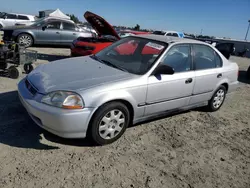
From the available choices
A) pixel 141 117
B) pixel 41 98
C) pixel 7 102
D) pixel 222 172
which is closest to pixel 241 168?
pixel 222 172

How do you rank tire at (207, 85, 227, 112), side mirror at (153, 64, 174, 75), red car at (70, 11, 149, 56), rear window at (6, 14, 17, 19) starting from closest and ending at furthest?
1. side mirror at (153, 64, 174, 75)
2. tire at (207, 85, 227, 112)
3. red car at (70, 11, 149, 56)
4. rear window at (6, 14, 17, 19)

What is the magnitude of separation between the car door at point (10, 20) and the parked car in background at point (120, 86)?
15184mm

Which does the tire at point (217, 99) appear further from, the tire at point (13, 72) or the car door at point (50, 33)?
the car door at point (50, 33)

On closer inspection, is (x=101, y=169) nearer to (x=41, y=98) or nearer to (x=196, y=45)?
(x=41, y=98)

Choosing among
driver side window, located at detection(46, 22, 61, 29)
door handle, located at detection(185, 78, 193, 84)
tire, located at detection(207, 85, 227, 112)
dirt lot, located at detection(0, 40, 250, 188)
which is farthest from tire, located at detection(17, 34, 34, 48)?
tire, located at detection(207, 85, 227, 112)

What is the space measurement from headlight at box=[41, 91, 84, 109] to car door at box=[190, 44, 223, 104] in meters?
2.21

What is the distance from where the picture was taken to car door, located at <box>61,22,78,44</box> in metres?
10.3

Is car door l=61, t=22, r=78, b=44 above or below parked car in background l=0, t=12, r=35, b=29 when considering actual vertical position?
below

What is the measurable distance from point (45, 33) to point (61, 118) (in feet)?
28.0

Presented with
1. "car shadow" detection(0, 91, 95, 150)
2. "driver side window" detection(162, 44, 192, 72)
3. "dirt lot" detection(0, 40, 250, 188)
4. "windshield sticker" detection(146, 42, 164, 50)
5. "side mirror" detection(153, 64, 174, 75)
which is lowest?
"dirt lot" detection(0, 40, 250, 188)

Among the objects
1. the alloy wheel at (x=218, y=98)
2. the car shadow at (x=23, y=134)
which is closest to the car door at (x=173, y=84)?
the alloy wheel at (x=218, y=98)

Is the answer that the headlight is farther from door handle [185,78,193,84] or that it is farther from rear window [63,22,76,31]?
rear window [63,22,76,31]

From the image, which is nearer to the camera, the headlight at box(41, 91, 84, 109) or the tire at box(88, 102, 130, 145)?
the headlight at box(41, 91, 84, 109)

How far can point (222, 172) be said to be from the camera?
2.70 m
